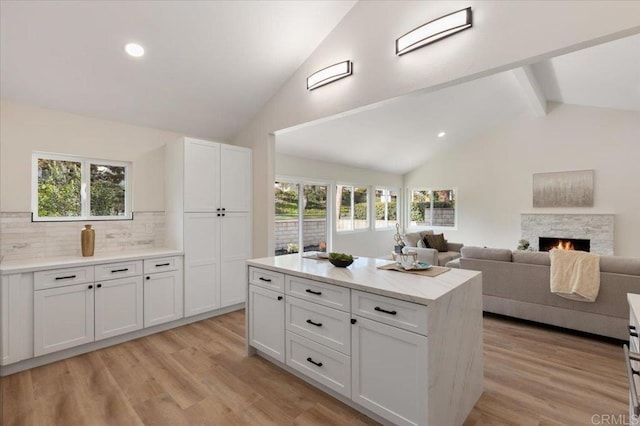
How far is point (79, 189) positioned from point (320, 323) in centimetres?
327

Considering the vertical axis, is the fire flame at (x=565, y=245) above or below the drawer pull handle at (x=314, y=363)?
above

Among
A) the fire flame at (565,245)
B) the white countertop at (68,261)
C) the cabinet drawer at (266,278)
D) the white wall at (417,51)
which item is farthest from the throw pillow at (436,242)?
the white countertop at (68,261)

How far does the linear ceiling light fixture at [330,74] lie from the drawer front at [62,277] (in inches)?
115

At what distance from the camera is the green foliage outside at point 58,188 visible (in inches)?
132

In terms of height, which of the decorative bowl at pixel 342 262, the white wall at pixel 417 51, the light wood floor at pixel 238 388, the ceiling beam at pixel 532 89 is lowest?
the light wood floor at pixel 238 388

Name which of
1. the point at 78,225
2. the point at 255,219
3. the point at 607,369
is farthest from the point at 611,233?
the point at 78,225

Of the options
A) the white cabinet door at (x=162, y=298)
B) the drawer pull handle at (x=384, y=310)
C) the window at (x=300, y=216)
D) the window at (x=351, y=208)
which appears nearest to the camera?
the drawer pull handle at (x=384, y=310)

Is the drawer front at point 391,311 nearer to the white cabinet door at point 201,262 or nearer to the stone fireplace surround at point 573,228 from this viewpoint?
the white cabinet door at point 201,262

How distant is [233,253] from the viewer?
4.19m

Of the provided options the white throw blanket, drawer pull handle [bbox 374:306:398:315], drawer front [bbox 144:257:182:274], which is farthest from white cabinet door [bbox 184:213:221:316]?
the white throw blanket

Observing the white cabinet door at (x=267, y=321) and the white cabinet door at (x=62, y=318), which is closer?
the white cabinet door at (x=267, y=321)

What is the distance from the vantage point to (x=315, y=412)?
→ 83.6 inches

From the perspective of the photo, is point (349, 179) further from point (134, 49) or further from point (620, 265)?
point (134, 49)

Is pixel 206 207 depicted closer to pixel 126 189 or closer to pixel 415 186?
pixel 126 189
